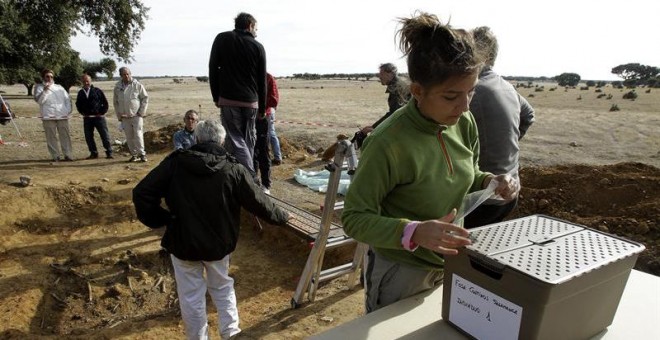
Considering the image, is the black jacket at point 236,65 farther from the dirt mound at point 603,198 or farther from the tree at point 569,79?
the tree at point 569,79

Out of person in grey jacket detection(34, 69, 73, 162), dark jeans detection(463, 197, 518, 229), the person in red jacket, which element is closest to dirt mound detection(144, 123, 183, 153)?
person in grey jacket detection(34, 69, 73, 162)

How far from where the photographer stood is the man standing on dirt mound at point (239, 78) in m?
4.84

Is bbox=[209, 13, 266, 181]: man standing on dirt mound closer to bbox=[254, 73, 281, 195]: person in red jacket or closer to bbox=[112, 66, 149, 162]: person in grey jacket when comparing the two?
bbox=[254, 73, 281, 195]: person in red jacket

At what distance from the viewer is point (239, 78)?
4.91 metres

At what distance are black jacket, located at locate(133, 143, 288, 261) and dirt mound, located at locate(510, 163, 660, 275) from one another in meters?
3.85

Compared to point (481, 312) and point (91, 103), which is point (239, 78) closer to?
point (481, 312)

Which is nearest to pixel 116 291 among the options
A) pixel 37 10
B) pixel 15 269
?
pixel 15 269

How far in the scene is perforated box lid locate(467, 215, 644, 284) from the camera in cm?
108

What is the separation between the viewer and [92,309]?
448 centimetres

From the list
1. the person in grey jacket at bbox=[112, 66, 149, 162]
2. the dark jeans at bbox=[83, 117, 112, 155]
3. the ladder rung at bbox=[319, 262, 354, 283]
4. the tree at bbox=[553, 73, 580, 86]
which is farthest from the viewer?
the tree at bbox=[553, 73, 580, 86]

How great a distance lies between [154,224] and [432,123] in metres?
2.45

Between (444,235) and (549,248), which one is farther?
(549,248)

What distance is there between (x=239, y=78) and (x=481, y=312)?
426cm

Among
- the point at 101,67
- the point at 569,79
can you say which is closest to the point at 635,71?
the point at 569,79
